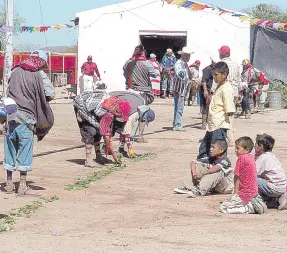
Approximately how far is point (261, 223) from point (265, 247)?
3.39ft

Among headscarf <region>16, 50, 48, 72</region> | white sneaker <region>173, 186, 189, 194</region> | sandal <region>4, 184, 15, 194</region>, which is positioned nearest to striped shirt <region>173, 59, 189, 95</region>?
white sneaker <region>173, 186, 189, 194</region>

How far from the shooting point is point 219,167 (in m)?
9.29

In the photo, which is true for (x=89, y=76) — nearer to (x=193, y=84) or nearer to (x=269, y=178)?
(x=193, y=84)

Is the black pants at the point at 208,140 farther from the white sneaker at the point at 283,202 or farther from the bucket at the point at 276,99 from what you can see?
the bucket at the point at 276,99

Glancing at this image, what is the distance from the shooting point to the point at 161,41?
3516 cm

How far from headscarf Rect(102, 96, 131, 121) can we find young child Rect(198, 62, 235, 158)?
120 centimetres

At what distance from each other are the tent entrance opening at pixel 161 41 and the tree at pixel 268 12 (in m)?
17.7

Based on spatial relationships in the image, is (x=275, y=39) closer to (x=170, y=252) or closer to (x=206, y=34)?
(x=206, y=34)

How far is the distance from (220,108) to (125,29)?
19.2 meters

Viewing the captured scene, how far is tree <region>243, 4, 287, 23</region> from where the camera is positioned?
5378 centimetres

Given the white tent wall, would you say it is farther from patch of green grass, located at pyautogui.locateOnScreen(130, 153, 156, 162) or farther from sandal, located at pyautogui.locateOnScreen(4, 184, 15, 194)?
sandal, located at pyautogui.locateOnScreen(4, 184, 15, 194)

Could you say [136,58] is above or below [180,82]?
above

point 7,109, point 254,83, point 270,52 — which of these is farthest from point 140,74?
point 270,52

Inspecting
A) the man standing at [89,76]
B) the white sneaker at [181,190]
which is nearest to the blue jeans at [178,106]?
the man standing at [89,76]
